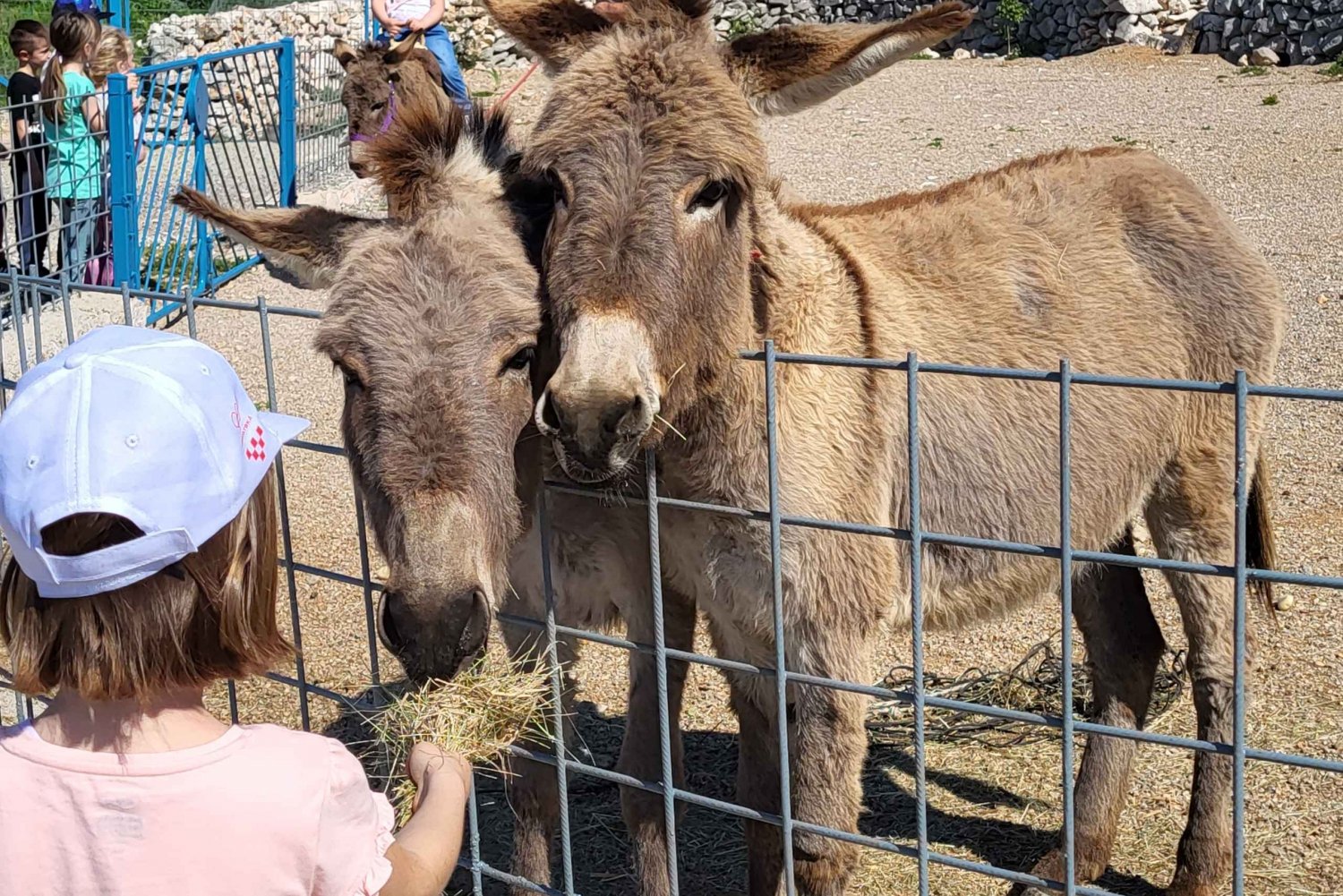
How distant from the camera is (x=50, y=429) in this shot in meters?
1.54

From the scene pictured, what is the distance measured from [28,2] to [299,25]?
709 cm

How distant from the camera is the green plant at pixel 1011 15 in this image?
19.3m

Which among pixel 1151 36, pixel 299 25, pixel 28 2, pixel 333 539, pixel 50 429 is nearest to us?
pixel 50 429

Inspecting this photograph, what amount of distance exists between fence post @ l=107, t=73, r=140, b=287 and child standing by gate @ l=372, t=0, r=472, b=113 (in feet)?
8.77

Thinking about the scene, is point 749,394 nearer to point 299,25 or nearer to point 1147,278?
point 1147,278

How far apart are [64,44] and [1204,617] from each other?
818cm

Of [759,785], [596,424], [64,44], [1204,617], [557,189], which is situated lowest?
[759,785]

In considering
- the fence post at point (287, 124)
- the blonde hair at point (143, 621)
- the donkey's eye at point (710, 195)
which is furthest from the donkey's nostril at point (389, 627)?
the fence post at point (287, 124)

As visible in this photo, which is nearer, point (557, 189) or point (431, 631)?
point (431, 631)

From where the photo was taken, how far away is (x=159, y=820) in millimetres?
1566

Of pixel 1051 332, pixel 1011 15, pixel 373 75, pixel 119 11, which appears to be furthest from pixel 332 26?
pixel 1051 332

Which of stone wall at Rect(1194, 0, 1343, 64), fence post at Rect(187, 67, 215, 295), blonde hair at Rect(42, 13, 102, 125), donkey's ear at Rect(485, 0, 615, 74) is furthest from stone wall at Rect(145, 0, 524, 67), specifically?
donkey's ear at Rect(485, 0, 615, 74)

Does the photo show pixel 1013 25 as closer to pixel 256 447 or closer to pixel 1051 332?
pixel 1051 332

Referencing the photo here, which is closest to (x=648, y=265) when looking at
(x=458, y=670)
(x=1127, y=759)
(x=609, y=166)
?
(x=609, y=166)
